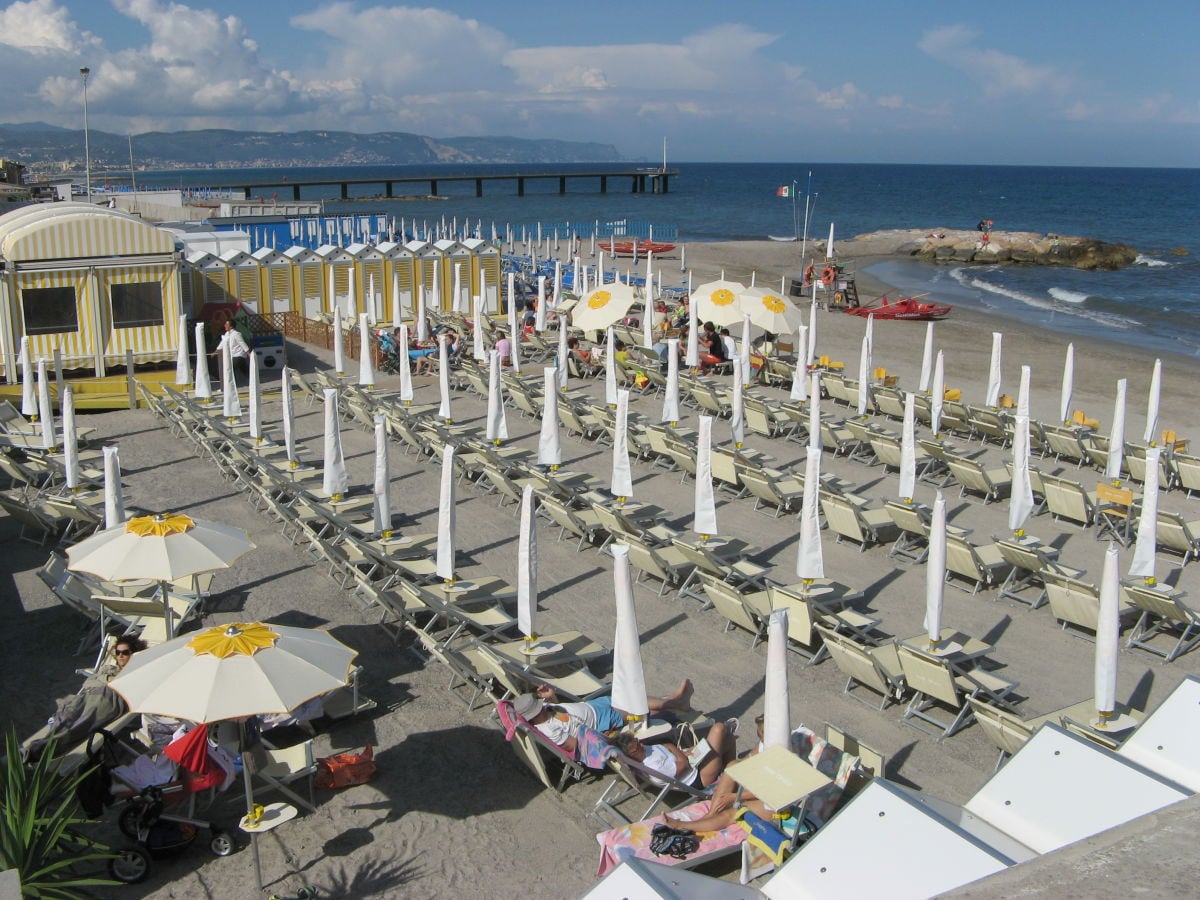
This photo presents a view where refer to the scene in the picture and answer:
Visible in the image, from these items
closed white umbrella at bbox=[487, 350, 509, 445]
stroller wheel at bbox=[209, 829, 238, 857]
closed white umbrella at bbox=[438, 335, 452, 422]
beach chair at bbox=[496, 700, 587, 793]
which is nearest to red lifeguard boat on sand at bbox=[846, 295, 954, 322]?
closed white umbrella at bbox=[438, 335, 452, 422]

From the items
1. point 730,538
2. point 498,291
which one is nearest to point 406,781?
point 730,538

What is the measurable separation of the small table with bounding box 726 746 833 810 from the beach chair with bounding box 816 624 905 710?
1.96 m

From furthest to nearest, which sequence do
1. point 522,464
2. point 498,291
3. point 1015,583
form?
point 498,291 → point 522,464 → point 1015,583

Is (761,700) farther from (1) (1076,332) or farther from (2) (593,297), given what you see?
(1) (1076,332)

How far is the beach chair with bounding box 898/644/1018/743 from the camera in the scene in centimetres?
713

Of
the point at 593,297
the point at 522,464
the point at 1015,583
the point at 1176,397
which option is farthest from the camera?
the point at 1176,397

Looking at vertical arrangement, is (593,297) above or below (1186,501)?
above

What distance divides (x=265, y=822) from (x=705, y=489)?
479cm

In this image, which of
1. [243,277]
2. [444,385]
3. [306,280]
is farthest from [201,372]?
[306,280]

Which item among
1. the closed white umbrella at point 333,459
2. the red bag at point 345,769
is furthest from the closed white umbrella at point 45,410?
the red bag at point 345,769

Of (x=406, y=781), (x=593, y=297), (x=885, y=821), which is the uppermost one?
(x=593, y=297)

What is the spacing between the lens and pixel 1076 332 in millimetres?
27672

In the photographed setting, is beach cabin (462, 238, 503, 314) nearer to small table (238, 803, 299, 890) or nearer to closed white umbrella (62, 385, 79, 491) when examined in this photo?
closed white umbrella (62, 385, 79, 491)

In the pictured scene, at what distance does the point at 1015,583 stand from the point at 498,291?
1619cm
